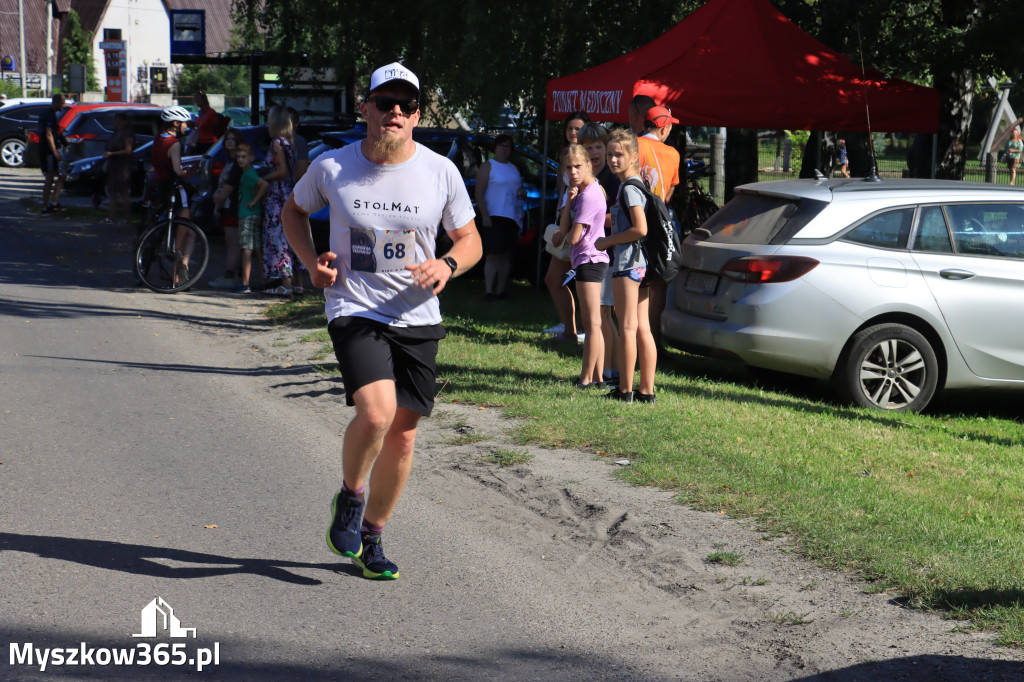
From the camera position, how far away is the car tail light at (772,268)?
7.93 m

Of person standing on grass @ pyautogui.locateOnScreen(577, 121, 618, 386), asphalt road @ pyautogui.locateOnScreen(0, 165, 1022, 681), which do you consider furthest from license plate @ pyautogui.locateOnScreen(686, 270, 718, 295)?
asphalt road @ pyautogui.locateOnScreen(0, 165, 1022, 681)

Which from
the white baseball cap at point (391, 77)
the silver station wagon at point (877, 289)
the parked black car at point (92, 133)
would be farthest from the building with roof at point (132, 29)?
the white baseball cap at point (391, 77)

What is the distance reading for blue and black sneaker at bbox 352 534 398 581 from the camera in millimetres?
4688

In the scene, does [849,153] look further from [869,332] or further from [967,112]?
[869,332]

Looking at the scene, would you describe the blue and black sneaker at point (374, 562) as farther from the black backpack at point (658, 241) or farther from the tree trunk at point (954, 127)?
the tree trunk at point (954, 127)

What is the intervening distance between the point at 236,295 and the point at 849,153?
43.0 feet

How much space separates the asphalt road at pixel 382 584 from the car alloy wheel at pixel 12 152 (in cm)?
2887

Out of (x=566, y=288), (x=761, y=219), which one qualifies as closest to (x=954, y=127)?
(x=566, y=288)

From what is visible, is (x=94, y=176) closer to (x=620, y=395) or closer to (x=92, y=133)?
(x=92, y=133)

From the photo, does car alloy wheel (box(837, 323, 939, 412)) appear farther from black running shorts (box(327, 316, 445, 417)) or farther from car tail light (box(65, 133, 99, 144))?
car tail light (box(65, 133, 99, 144))

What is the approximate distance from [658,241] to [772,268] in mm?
853

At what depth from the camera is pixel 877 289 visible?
8.02m

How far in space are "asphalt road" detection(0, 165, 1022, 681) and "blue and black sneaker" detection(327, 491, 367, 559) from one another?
0.38 ft

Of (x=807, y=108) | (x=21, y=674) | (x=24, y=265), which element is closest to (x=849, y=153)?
(x=807, y=108)
